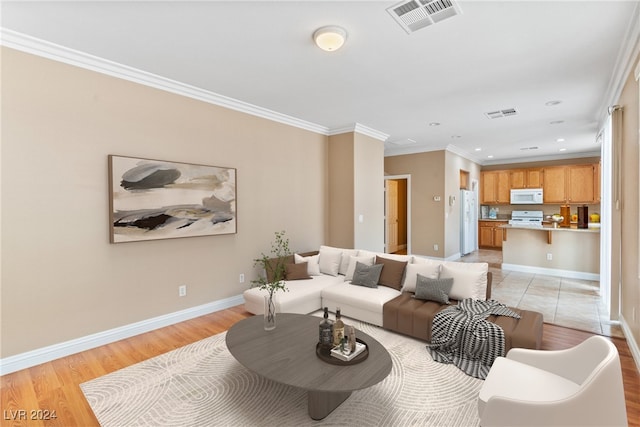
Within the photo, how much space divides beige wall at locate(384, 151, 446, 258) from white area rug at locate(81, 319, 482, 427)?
16.2 feet

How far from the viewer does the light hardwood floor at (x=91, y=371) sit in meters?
2.14

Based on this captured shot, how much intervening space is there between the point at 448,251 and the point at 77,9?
7487 mm

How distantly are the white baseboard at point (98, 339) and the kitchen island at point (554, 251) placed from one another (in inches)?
230

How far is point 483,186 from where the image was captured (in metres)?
9.76

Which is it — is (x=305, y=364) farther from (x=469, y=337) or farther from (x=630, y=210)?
(x=630, y=210)

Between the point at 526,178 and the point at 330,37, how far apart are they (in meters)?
8.74

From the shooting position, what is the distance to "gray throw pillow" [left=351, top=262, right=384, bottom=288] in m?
3.85

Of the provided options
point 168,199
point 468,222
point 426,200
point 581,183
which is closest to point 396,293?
point 168,199

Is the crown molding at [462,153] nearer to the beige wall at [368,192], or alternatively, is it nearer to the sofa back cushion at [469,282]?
the beige wall at [368,192]

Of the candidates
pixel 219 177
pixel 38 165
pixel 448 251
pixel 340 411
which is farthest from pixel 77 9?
pixel 448 251

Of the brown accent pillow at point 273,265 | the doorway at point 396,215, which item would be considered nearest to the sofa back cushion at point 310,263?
the brown accent pillow at point 273,265

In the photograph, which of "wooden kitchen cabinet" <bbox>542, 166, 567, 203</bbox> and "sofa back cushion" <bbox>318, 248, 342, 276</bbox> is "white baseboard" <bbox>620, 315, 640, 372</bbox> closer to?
"sofa back cushion" <bbox>318, 248, 342, 276</bbox>

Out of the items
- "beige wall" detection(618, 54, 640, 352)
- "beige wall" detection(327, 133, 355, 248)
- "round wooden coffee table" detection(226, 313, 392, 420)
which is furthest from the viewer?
"beige wall" detection(327, 133, 355, 248)

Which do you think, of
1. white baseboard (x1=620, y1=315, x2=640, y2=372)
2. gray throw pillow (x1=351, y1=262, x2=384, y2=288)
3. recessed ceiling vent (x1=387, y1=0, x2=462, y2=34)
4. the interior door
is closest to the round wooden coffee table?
gray throw pillow (x1=351, y1=262, x2=384, y2=288)
